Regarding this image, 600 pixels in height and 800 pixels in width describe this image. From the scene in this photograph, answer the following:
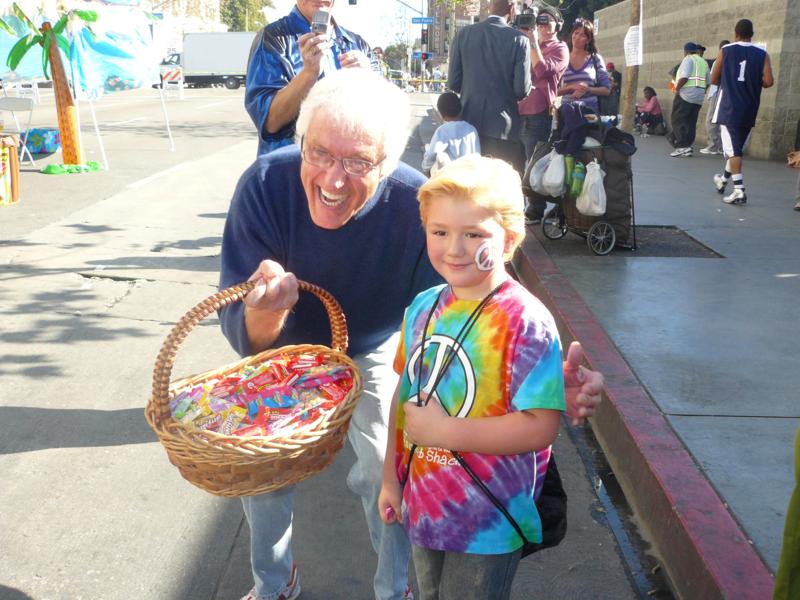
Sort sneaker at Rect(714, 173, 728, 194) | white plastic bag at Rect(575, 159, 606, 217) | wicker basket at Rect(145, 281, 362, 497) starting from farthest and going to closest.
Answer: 1. sneaker at Rect(714, 173, 728, 194)
2. white plastic bag at Rect(575, 159, 606, 217)
3. wicker basket at Rect(145, 281, 362, 497)

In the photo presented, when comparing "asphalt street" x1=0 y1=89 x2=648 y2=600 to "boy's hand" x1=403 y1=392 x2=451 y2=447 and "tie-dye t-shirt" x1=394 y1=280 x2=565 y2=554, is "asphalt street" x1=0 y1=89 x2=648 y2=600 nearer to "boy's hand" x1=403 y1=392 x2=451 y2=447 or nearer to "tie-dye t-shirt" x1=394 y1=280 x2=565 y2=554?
"tie-dye t-shirt" x1=394 y1=280 x2=565 y2=554

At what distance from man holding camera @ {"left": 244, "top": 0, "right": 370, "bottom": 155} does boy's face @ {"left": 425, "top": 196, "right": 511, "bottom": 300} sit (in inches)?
57.3

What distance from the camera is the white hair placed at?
2.19 meters

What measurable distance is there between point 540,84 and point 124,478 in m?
6.04

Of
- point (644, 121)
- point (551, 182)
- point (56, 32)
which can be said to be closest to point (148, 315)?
point (551, 182)

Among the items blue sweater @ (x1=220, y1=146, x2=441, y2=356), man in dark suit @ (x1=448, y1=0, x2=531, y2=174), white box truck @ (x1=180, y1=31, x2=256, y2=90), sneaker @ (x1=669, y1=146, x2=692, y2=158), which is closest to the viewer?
blue sweater @ (x1=220, y1=146, x2=441, y2=356)

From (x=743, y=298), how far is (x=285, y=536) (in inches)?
168

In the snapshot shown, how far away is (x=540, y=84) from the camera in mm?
8219

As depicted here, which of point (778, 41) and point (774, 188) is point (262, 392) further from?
point (778, 41)

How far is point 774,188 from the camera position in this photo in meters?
11.2

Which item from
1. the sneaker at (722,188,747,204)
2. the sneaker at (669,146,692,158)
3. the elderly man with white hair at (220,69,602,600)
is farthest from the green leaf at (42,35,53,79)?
the elderly man with white hair at (220,69,602,600)

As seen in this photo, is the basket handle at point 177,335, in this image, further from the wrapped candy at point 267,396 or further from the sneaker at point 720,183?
the sneaker at point 720,183

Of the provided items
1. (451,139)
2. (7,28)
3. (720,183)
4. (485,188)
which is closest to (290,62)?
(485,188)

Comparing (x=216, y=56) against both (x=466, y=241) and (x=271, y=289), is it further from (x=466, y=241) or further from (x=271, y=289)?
(x=466, y=241)
